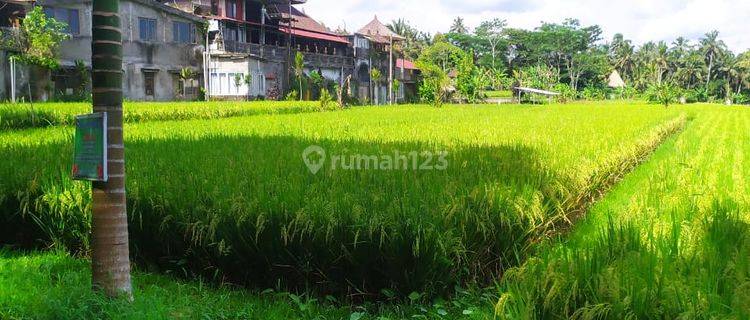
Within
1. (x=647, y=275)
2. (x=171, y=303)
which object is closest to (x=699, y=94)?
(x=647, y=275)

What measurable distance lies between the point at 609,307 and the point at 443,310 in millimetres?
1237

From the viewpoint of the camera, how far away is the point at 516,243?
384 centimetres

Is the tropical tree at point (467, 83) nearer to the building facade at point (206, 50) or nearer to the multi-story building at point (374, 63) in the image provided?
the multi-story building at point (374, 63)

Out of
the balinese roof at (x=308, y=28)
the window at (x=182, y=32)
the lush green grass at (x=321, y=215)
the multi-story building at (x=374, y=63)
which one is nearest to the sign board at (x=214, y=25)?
the window at (x=182, y=32)

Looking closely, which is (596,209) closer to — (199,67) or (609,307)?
(609,307)

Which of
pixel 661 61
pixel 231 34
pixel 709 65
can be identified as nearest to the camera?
pixel 231 34

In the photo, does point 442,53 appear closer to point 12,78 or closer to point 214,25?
point 214,25

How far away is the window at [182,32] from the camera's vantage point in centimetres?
2636

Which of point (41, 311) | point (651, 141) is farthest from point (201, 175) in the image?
point (651, 141)

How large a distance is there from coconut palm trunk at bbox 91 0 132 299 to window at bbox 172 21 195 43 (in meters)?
24.7

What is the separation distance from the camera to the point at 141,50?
25031 millimetres

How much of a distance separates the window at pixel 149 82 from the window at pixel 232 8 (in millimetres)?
6179

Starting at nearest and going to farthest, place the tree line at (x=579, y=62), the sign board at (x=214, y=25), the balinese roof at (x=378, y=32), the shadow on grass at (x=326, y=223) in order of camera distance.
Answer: the shadow on grass at (x=326, y=223)
the sign board at (x=214, y=25)
the balinese roof at (x=378, y=32)
the tree line at (x=579, y=62)

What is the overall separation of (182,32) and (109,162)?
25.3 meters
